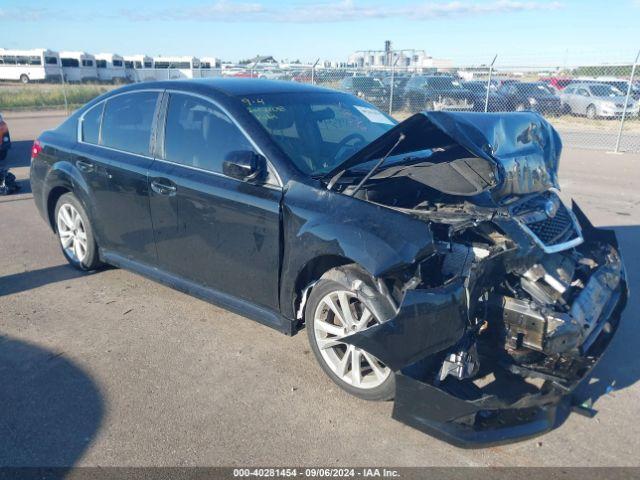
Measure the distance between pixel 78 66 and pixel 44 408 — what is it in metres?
51.2

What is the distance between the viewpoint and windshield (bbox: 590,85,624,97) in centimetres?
2105

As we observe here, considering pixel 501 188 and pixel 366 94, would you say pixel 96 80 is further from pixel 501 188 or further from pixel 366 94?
pixel 501 188

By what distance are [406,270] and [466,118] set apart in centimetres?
108

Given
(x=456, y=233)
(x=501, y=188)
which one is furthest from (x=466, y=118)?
(x=456, y=233)

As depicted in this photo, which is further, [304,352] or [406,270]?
[304,352]

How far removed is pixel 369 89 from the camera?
66.3 feet

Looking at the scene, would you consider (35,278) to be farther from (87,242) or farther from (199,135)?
(199,135)

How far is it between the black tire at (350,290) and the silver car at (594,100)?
20.6m

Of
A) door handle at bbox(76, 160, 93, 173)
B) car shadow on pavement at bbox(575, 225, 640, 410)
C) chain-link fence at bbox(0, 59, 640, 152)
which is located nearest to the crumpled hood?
car shadow on pavement at bbox(575, 225, 640, 410)

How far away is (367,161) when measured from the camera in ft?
12.1

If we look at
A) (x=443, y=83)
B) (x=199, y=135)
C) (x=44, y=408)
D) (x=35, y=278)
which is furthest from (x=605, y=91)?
(x=44, y=408)

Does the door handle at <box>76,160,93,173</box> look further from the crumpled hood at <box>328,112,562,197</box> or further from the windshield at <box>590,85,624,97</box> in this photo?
the windshield at <box>590,85,624,97</box>

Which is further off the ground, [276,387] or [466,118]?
[466,118]

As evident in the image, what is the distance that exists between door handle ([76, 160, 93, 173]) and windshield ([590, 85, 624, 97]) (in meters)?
20.8
